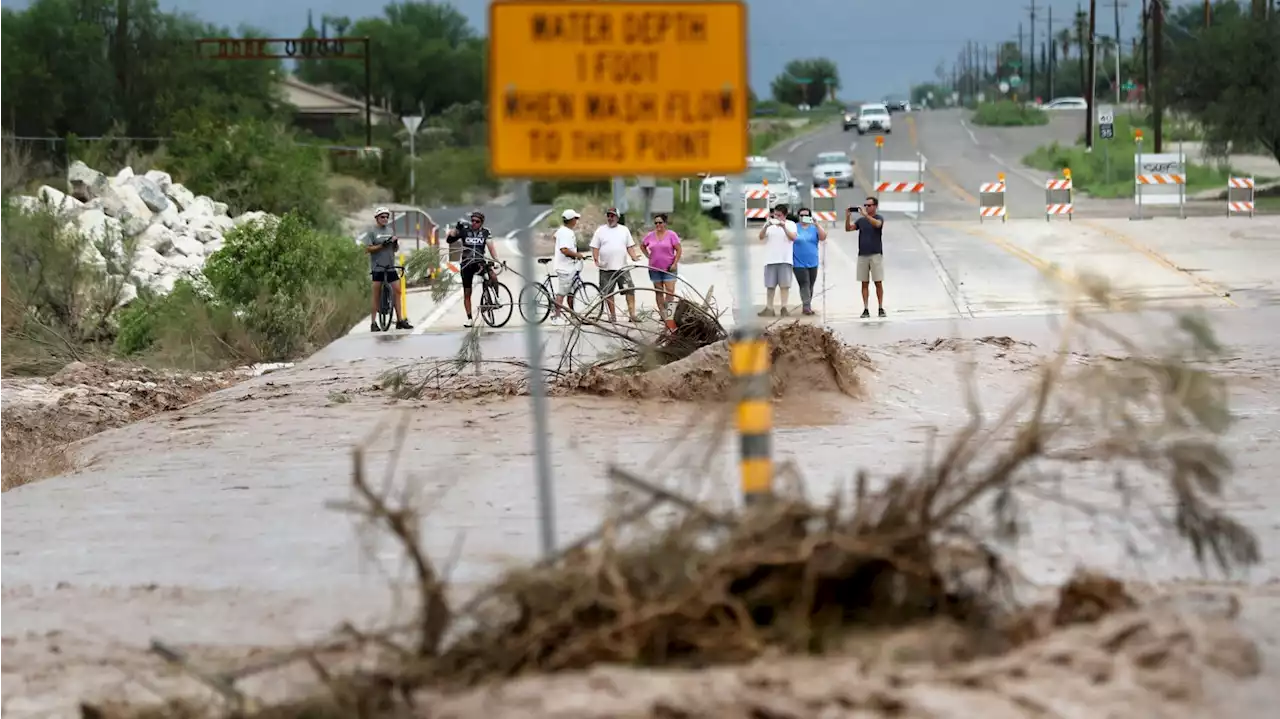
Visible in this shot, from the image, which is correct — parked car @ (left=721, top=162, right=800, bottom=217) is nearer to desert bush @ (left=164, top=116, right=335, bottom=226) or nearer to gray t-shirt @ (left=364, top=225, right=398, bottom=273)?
desert bush @ (left=164, top=116, right=335, bottom=226)

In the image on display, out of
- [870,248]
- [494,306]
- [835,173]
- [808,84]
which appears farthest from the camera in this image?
[808,84]

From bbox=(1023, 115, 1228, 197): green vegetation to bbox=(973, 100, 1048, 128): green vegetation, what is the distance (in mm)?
18274

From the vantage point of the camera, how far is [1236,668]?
6586 millimetres

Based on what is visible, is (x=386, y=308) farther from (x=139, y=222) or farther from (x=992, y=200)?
(x=992, y=200)

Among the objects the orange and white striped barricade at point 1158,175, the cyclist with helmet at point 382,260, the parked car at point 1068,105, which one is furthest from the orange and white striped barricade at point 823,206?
the parked car at point 1068,105

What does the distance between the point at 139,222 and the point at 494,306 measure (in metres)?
17.9

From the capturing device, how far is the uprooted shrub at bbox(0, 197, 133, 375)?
26938mm

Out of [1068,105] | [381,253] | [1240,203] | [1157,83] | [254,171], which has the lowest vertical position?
[381,253]

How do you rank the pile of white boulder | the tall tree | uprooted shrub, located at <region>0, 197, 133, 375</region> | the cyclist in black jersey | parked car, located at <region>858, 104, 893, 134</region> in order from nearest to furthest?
1. the cyclist in black jersey
2. uprooted shrub, located at <region>0, 197, 133, 375</region>
3. the pile of white boulder
4. parked car, located at <region>858, 104, 893, 134</region>
5. the tall tree

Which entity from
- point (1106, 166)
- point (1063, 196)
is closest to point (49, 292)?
point (1063, 196)

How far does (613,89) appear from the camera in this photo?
25.2 ft

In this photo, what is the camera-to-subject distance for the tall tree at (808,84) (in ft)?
577

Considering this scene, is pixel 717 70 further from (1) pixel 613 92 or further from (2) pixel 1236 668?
(2) pixel 1236 668

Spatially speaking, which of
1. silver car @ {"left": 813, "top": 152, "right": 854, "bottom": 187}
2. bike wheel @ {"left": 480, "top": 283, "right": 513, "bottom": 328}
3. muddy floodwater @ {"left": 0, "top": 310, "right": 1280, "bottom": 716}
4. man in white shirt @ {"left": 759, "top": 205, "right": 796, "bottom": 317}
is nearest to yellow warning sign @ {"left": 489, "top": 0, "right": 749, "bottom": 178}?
muddy floodwater @ {"left": 0, "top": 310, "right": 1280, "bottom": 716}
